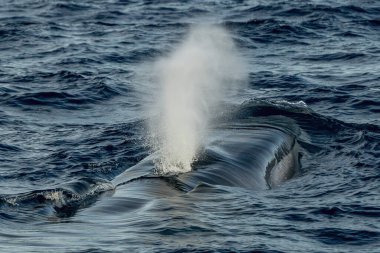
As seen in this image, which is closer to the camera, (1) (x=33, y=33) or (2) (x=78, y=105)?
(2) (x=78, y=105)

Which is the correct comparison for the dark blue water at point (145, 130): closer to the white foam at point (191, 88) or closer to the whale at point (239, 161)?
the whale at point (239, 161)

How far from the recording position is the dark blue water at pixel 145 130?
16.8 m

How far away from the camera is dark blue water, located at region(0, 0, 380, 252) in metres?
16.8

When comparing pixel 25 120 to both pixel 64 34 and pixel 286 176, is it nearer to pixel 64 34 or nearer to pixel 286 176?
pixel 286 176

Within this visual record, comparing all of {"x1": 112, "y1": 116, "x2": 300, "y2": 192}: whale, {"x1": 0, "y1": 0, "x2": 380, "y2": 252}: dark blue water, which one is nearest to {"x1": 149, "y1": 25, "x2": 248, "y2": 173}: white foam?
{"x1": 112, "y1": 116, "x2": 300, "y2": 192}: whale

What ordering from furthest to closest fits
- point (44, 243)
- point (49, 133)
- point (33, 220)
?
point (49, 133), point (33, 220), point (44, 243)

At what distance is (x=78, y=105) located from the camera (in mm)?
31609

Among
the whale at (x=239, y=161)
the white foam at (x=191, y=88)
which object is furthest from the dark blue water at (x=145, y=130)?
the white foam at (x=191, y=88)

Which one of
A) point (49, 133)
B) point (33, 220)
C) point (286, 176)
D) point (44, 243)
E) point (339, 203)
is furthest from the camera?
point (49, 133)

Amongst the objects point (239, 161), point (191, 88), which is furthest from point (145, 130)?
point (239, 161)

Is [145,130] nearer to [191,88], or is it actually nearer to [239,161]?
[191,88]

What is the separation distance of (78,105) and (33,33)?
13.4 meters

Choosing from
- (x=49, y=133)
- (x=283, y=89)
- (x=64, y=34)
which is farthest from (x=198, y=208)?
(x=64, y=34)

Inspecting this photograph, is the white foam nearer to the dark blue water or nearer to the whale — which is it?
the whale
